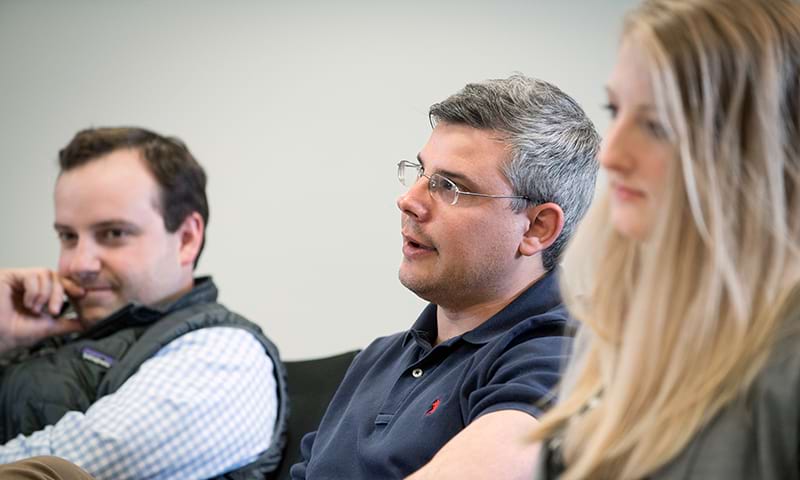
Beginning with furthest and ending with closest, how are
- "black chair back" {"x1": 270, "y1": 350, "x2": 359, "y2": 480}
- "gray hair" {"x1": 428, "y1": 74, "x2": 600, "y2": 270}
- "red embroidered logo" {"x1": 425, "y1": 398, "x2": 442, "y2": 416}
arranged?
"black chair back" {"x1": 270, "y1": 350, "x2": 359, "y2": 480} < "gray hair" {"x1": 428, "y1": 74, "x2": 600, "y2": 270} < "red embroidered logo" {"x1": 425, "y1": 398, "x2": 442, "y2": 416}

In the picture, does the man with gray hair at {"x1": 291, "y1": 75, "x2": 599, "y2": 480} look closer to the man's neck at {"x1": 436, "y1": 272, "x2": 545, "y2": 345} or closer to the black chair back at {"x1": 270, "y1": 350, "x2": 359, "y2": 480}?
the man's neck at {"x1": 436, "y1": 272, "x2": 545, "y2": 345}

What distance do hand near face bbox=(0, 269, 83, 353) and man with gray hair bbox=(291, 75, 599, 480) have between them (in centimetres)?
89

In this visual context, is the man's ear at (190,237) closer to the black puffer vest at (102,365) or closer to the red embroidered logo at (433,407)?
the black puffer vest at (102,365)

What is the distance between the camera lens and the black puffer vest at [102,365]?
2.10 metres

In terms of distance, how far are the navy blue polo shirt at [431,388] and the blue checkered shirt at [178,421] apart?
26 centimetres

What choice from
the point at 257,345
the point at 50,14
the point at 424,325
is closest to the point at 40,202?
the point at 50,14

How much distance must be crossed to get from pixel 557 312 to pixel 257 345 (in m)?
0.86

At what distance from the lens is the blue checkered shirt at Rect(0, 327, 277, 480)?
1.91 m

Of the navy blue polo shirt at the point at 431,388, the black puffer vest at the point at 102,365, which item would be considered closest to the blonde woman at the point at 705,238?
the navy blue polo shirt at the point at 431,388

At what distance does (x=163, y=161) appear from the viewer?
7.85ft

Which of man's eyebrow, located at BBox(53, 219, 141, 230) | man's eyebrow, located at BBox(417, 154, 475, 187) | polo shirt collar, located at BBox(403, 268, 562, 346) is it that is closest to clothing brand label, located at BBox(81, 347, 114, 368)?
man's eyebrow, located at BBox(53, 219, 141, 230)

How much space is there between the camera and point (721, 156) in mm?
849

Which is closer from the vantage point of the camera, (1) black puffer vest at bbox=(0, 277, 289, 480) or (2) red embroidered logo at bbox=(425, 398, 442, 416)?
(2) red embroidered logo at bbox=(425, 398, 442, 416)

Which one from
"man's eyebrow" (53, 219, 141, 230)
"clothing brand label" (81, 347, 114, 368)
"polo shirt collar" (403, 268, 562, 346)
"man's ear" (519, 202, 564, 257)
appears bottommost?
"clothing brand label" (81, 347, 114, 368)
